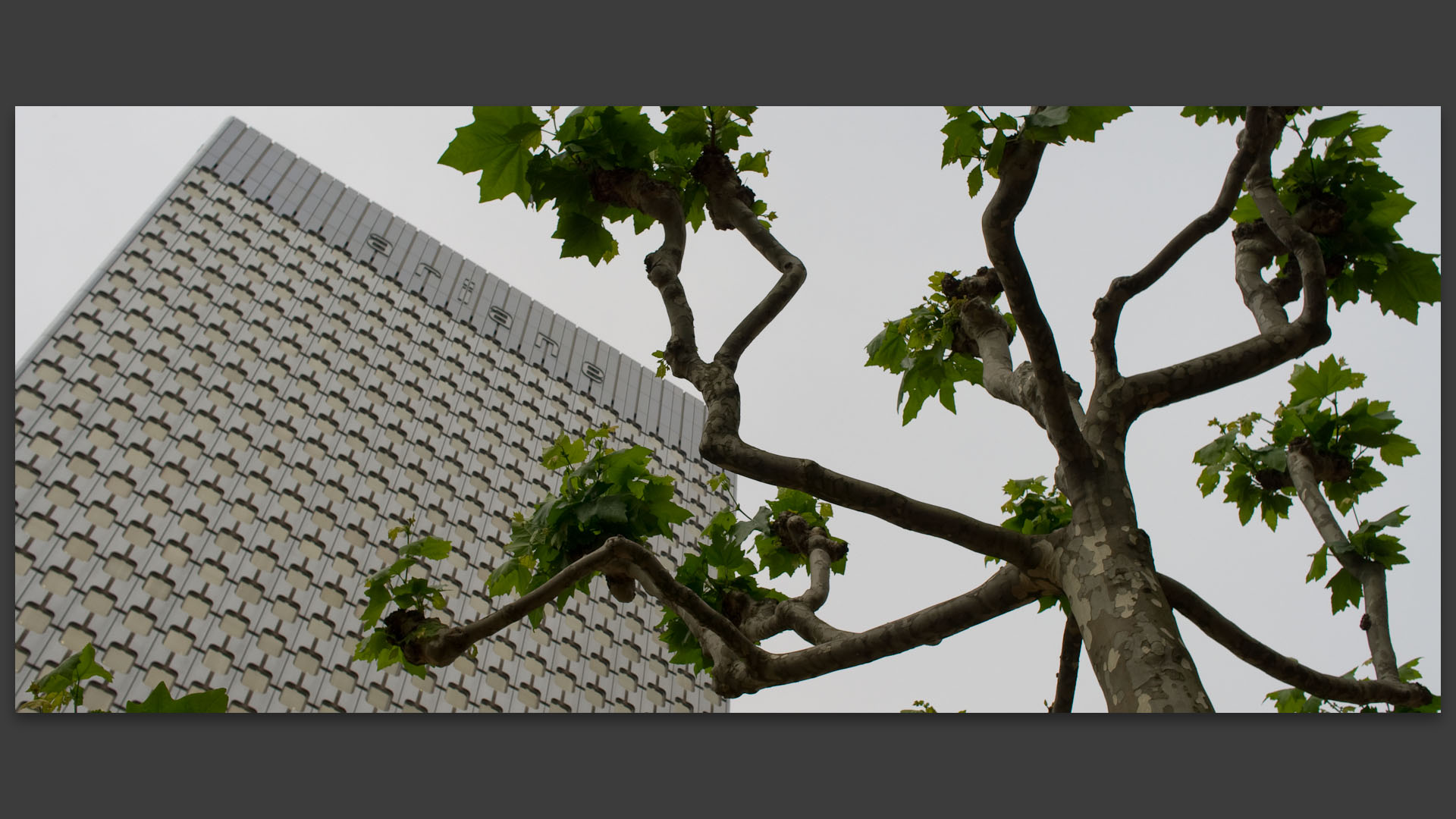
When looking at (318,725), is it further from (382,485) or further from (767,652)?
(382,485)

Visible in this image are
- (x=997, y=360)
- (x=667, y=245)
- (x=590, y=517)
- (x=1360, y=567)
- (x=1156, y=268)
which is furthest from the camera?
(x=590, y=517)

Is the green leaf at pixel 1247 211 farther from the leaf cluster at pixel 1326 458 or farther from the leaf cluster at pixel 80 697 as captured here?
the leaf cluster at pixel 80 697

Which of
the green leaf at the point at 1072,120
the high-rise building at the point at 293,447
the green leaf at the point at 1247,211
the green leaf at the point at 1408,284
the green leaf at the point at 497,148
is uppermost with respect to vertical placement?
the high-rise building at the point at 293,447

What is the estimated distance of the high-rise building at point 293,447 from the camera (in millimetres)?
22094

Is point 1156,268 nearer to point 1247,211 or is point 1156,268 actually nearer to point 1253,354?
point 1253,354

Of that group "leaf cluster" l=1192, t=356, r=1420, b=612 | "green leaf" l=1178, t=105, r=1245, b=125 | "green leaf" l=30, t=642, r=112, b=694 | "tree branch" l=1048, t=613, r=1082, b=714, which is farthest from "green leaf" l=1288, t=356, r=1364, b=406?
"green leaf" l=30, t=642, r=112, b=694

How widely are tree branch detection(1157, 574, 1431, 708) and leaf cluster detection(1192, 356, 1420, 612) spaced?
0.48 m

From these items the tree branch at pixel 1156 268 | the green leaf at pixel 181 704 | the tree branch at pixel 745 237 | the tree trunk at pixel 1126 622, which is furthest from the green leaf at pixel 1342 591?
the green leaf at pixel 181 704

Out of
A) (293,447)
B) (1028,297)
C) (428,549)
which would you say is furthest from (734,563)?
(293,447)

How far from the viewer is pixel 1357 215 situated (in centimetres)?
265

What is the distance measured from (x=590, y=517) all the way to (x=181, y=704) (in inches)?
48.0

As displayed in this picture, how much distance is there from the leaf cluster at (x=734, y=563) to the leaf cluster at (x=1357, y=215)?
1.60m

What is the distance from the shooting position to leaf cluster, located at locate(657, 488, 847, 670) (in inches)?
123
